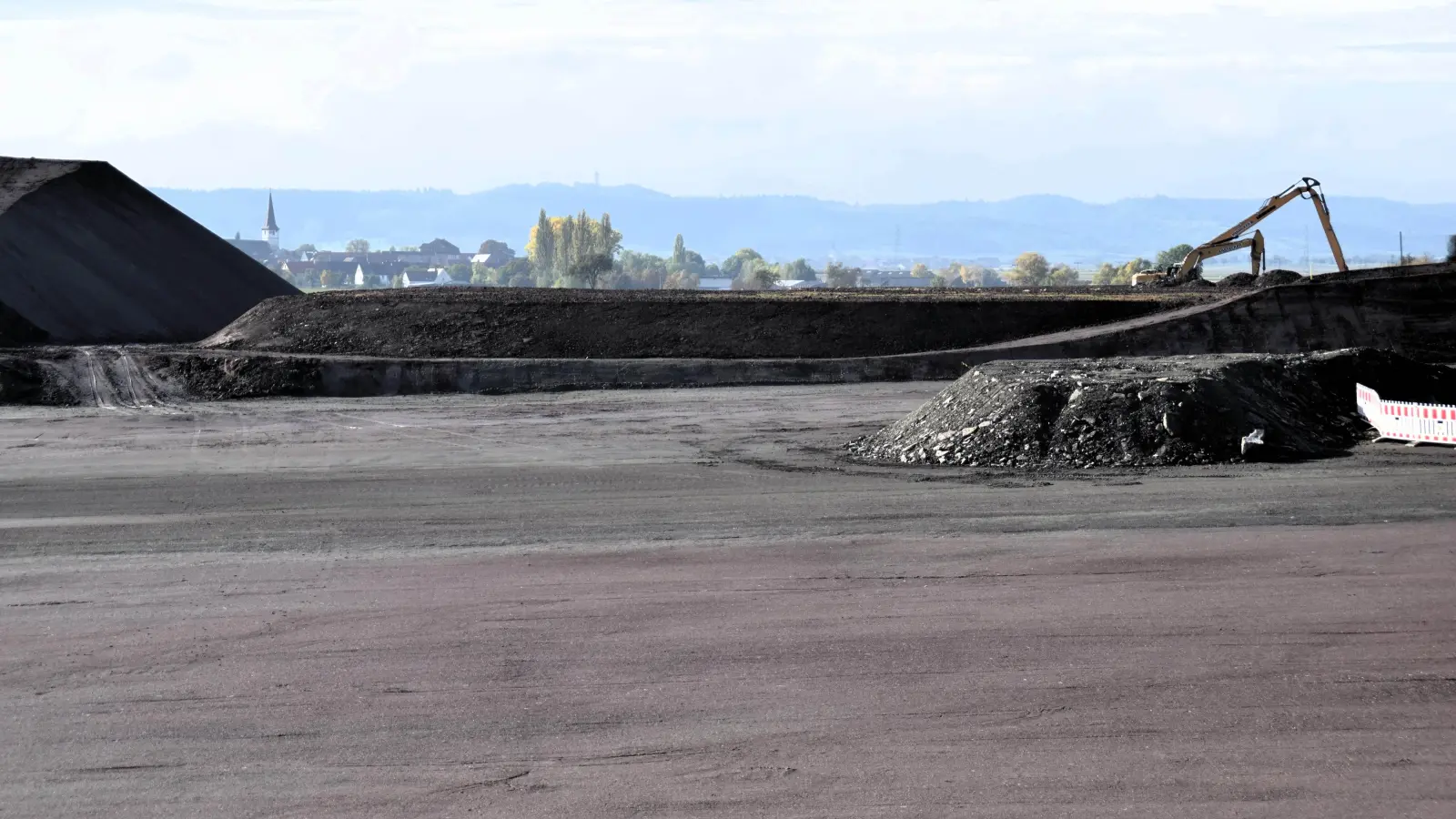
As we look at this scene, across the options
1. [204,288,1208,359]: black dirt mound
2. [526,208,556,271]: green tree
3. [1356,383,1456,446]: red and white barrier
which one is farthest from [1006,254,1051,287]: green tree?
[1356,383,1456,446]: red and white barrier

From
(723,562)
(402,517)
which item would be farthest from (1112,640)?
(402,517)

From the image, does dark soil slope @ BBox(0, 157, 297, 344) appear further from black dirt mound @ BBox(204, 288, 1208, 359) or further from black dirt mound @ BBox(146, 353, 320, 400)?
black dirt mound @ BBox(146, 353, 320, 400)

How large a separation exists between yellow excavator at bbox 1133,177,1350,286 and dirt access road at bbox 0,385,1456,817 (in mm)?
24659

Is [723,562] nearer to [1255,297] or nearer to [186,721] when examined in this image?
[186,721]

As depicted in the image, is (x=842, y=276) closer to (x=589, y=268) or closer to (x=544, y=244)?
(x=544, y=244)

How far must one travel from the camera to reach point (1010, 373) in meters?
21.4

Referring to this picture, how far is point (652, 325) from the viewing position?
112 ft

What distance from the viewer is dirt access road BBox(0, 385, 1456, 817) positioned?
788cm

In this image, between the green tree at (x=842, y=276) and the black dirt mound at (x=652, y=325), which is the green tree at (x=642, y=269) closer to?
the green tree at (x=842, y=276)

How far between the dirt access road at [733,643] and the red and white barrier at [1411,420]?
119 cm

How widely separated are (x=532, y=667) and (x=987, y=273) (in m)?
152

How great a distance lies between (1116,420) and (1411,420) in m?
5.00

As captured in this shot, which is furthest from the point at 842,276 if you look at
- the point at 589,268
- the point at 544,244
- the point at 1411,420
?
the point at 1411,420

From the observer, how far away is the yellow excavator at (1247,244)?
41.9m
